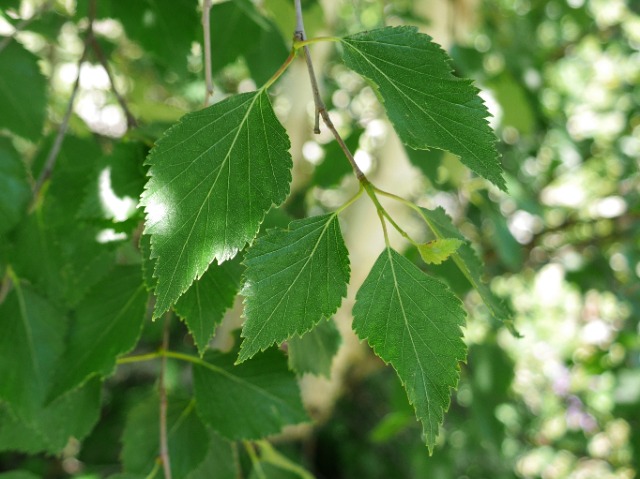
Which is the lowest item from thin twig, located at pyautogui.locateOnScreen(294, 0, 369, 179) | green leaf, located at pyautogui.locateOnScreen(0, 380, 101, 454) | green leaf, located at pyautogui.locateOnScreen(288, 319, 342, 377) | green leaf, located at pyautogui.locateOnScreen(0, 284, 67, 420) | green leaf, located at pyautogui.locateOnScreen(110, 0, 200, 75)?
green leaf, located at pyautogui.locateOnScreen(0, 380, 101, 454)

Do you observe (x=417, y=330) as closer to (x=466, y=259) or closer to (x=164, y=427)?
(x=466, y=259)

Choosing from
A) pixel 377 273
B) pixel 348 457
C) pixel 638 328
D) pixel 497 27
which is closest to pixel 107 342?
pixel 377 273

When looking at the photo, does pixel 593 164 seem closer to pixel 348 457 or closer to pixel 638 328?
pixel 638 328

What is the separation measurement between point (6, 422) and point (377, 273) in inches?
13.5

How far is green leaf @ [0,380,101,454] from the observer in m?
0.47

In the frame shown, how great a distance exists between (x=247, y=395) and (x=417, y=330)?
200 mm

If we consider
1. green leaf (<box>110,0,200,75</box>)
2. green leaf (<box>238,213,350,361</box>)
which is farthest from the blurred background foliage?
green leaf (<box>238,213,350,361</box>)

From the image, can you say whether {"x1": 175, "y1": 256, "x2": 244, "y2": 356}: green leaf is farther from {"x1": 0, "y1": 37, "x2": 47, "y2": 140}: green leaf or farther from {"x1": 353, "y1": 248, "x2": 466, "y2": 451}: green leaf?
{"x1": 0, "y1": 37, "x2": 47, "y2": 140}: green leaf

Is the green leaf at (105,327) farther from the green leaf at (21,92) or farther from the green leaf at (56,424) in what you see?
the green leaf at (21,92)

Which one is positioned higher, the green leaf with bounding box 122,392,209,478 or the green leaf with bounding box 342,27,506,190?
the green leaf with bounding box 342,27,506,190

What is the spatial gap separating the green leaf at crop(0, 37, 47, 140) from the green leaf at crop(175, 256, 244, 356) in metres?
0.31

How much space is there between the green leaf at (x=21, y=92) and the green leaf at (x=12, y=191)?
0.06 m

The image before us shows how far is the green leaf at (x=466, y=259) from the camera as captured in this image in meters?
0.34

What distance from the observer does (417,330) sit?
1.00 feet
